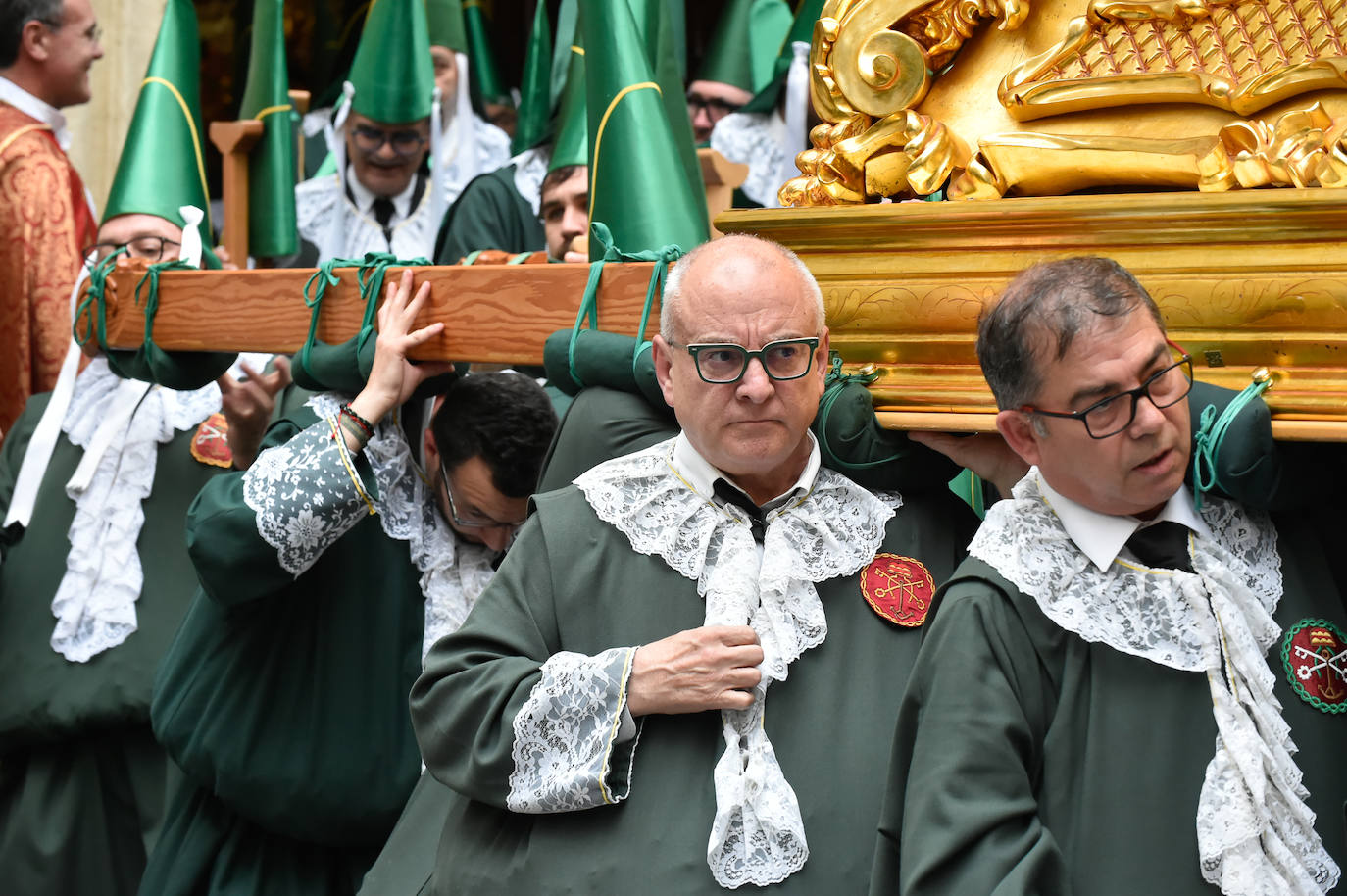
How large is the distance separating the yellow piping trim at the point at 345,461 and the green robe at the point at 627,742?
67cm

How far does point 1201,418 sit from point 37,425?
289 centimetres

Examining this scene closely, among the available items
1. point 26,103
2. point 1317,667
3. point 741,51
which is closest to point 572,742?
point 1317,667

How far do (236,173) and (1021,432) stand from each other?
386 cm

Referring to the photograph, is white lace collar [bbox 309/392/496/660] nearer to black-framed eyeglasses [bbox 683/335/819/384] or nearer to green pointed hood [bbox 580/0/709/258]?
green pointed hood [bbox 580/0/709/258]

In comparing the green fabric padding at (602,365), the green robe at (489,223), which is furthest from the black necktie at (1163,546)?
the green robe at (489,223)

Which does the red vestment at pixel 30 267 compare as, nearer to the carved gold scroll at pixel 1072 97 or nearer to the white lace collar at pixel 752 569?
the white lace collar at pixel 752 569

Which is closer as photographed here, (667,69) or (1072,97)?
(1072,97)

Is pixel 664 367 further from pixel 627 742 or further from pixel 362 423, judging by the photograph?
pixel 362 423

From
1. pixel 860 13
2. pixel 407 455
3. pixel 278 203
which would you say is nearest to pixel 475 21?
pixel 278 203

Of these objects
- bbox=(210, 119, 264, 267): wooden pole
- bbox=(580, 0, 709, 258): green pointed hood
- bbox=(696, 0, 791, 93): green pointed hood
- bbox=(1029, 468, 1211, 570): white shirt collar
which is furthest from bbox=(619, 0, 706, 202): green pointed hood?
bbox=(696, 0, 791, 93): green pointed hood

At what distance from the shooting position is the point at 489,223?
5.30 m

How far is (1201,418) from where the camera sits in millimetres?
2080

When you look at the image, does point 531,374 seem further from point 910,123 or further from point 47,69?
point 47,69

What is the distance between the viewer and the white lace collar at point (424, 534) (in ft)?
10.4
